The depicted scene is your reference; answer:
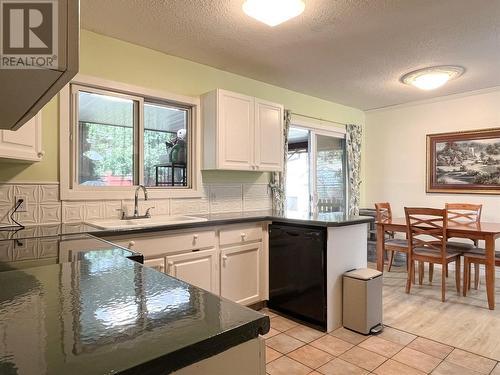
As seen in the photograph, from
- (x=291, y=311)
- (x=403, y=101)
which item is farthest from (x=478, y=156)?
(x=291, y=311)

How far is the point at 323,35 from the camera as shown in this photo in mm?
2754

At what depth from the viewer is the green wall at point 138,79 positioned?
96.4 inches

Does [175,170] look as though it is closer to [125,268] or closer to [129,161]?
[129,161]

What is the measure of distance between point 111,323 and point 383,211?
4.32m

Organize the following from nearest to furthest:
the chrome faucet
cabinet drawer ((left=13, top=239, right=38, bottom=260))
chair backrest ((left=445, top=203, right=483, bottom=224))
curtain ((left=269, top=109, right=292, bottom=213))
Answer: cabinet drawer ((left=13, top=239, right=38, bottom=260))
the chrome faucet
chair backrest ((left=445, top=203, right=483, bottom=224))
curtain ((left=269, top=109, right=292, bottom=213))

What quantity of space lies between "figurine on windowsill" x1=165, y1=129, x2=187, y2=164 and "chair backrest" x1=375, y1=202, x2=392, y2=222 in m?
2.53

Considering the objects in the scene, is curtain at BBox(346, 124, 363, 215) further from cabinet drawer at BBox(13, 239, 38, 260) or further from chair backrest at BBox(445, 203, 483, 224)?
cabinet drawer at BBox(13, 239, 38, 260)

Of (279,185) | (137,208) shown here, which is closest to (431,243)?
(279,185)

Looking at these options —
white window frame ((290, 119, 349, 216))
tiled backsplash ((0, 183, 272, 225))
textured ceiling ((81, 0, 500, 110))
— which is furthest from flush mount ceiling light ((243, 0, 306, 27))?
white window frame ((290, 119, 349, 216))

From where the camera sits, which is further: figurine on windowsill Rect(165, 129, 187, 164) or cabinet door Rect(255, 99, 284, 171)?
cabinet door Rect(255, 99, 284, 171)

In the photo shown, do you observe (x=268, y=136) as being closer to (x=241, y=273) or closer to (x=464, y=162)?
(x=241, y=273)

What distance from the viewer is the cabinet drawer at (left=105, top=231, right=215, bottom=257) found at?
2232 mm

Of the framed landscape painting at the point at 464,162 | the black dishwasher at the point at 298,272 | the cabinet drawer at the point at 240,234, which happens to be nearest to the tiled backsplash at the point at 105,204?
the cabinet drawer at the point at 240,234
